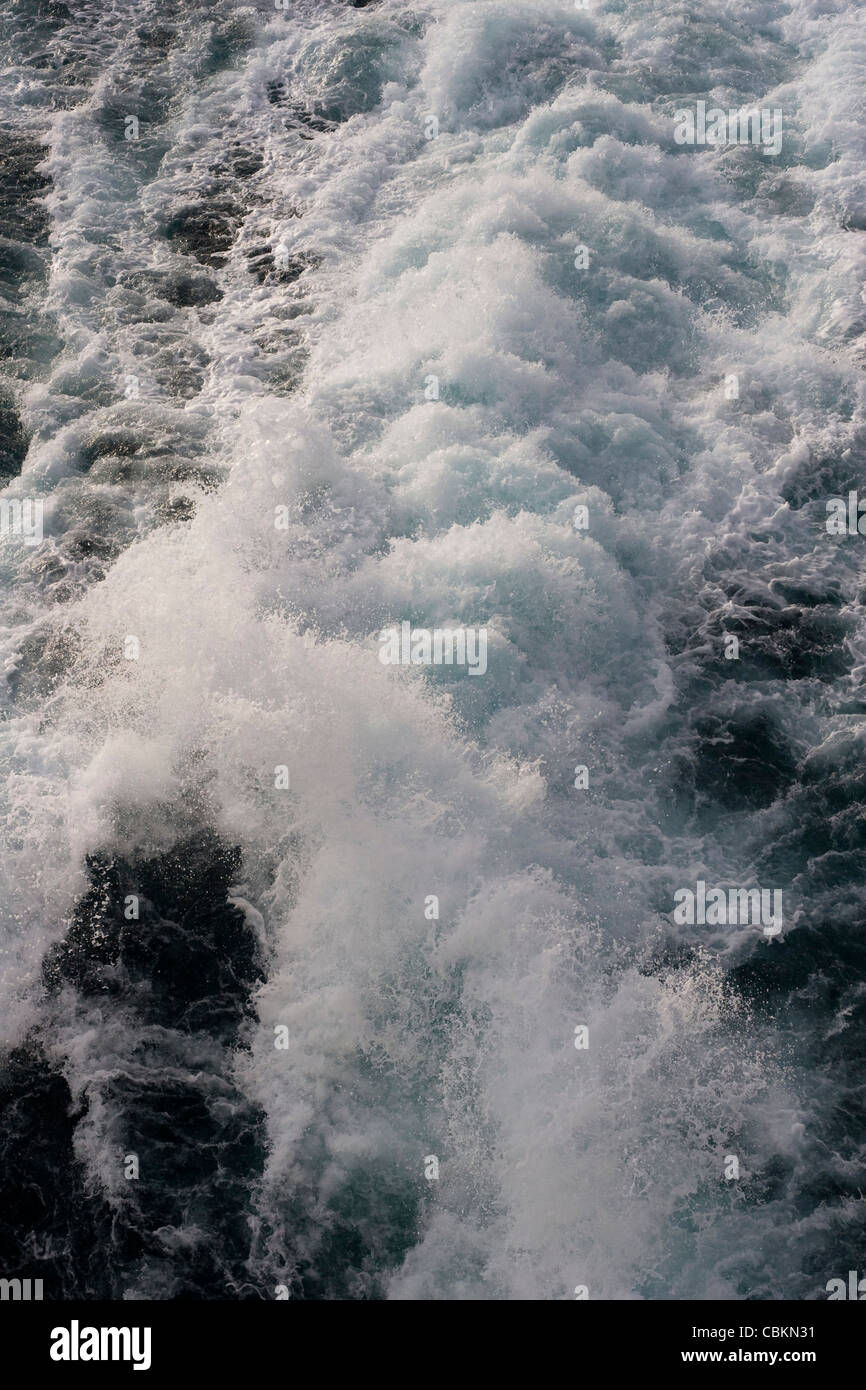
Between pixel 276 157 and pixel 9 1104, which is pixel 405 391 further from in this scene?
pixel 9 1104

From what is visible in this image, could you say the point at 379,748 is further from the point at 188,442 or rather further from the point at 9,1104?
the point at 188,442

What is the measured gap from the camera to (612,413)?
14.3 metres

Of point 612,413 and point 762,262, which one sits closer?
point 612,413

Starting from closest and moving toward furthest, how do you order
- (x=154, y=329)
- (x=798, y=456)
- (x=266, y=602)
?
1. (x=266, y=602)
2. (x=798, y=456)
3. (x=154, y=329)

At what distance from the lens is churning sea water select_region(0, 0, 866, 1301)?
9.01 meters

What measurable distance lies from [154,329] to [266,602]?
20.0ft

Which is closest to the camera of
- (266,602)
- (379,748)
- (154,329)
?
(379,748)

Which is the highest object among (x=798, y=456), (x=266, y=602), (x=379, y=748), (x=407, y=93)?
(x=407, y=93)

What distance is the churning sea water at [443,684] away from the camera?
9.01 meters

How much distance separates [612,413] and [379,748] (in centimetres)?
580

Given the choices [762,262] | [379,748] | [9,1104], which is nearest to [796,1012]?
[379,748]

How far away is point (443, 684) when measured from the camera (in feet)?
38.7

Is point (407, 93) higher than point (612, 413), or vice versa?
point (407, 93)

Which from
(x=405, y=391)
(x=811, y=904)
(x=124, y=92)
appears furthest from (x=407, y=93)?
(x=811, y=904)
